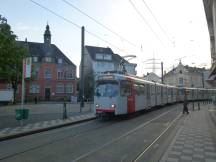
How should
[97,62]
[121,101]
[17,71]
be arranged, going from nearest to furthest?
[121,101] → [17,71] → [97,62]

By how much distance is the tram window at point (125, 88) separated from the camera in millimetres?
19312

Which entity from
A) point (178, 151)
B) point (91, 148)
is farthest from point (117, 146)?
point (178, 151)

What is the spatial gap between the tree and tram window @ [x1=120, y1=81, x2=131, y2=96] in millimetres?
16718

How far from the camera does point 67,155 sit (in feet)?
28.3

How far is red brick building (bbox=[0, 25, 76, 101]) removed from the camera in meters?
67.6

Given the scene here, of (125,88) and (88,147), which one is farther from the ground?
(125,88)

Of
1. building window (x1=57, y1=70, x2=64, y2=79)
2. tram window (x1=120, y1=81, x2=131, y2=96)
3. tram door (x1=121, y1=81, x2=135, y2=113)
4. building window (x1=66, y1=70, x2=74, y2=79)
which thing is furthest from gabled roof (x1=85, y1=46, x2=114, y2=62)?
tram window (x1=120, y1=81, x2=131, y2=96)

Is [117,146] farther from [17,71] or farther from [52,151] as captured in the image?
[17,71]

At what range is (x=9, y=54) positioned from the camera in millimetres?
35062

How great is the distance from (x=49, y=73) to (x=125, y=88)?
2065 inches

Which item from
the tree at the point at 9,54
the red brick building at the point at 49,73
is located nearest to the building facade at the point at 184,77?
the red brick building at the point at 49,73

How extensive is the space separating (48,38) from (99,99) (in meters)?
55.4

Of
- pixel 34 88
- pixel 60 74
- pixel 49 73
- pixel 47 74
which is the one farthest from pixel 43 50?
pixel 34 88

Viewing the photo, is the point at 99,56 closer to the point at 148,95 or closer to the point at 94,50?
the point at 94,50
